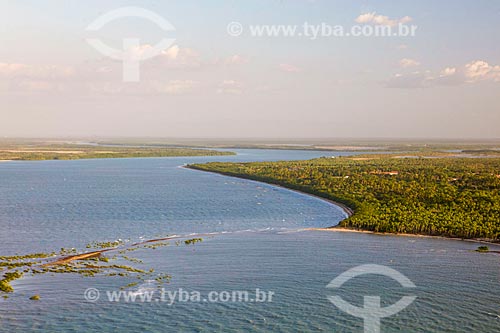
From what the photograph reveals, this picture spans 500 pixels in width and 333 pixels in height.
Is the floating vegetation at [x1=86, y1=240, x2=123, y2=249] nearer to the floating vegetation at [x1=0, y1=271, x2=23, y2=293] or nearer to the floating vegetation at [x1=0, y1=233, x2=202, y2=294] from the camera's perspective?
the floating vegetation at [x1=0, y1=233, x2=202, y2=294]

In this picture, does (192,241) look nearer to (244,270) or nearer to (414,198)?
(244,270)

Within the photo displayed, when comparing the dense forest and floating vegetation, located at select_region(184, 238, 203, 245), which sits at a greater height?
the dense forest

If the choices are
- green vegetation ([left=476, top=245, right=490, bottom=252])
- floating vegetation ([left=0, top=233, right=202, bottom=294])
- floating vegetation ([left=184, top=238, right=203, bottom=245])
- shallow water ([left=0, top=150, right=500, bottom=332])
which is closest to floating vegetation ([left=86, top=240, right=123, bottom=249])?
floating vegetation ([left=0, top=233, right=202, bottom=294])
